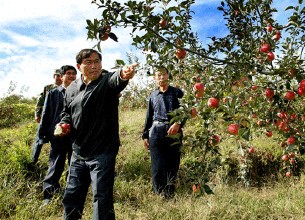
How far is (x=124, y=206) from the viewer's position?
3.48 metres

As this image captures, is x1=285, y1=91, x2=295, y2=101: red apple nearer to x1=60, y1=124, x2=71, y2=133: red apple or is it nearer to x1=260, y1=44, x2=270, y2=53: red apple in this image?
x1=260, y1=44, x2=270, y2=53: red apple

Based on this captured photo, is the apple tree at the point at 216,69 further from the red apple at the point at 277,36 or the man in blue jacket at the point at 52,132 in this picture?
the man in blue jacket at the point at 52,132

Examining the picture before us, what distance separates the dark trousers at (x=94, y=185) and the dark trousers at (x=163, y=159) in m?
1.17

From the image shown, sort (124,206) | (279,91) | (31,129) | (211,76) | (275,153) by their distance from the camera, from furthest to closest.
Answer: (31,129)
(275,153)
(124,206)
(279,91)
(211,76)

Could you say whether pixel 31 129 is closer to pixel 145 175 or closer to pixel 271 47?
pixel 145 175

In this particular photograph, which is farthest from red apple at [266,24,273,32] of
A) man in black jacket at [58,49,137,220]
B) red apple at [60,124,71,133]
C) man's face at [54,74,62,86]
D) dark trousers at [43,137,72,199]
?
man's face at [54,74,62,86]

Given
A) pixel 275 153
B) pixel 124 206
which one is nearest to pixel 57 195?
pixel 124 206

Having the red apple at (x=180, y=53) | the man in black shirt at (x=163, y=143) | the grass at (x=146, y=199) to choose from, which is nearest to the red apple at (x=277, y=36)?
the red apple at (x=180, y=53)

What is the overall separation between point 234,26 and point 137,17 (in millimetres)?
1154

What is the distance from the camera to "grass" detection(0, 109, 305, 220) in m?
3.13

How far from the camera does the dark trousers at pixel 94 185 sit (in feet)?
8.00

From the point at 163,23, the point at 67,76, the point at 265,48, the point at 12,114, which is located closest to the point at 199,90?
the point at 163,23

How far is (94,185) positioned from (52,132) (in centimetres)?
175

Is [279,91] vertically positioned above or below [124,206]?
above
